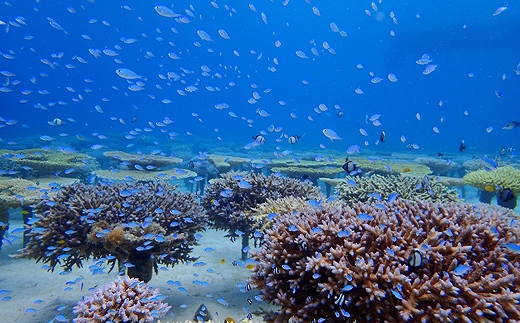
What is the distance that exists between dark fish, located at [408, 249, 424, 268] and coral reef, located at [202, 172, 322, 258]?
13.2 ft

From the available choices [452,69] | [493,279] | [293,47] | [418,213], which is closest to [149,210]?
[418,213]

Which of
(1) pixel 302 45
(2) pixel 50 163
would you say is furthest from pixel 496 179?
(1) pixel 302 45

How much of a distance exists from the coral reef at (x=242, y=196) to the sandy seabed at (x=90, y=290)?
112 cm

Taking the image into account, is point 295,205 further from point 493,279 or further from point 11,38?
point 11,38

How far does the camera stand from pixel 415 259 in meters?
2.97

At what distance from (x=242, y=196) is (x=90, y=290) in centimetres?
392

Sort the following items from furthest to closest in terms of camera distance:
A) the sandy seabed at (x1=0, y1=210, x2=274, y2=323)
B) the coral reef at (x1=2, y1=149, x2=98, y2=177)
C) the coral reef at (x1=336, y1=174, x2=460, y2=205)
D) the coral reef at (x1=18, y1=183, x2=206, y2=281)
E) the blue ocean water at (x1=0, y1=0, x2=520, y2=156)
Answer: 1. the blue ocean water at (x1=0, y1=0, x2=520, y2=156)
2. the coral reef at (x1=2, y1=149, x2=98, y2=177)
3. the coral reef at (x1=336, y1=174, x2=460, y2=205)
4. the sandy seabed at (x1=0, y1=210, x2=274, y2=323)
5. the coral reef at (x1=18, y1=183, x2=206, y2=281)

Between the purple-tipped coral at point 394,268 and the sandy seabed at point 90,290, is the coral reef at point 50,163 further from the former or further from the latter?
the purple-tipped coral at point 394,268

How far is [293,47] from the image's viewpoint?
172 meters

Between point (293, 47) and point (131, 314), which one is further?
point (293, 47)

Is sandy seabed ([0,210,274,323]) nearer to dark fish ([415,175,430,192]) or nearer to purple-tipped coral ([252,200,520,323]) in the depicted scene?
purple-tipped coral ([252,200,520,323])

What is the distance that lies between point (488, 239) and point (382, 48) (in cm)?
16187

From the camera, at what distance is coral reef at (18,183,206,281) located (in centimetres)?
514

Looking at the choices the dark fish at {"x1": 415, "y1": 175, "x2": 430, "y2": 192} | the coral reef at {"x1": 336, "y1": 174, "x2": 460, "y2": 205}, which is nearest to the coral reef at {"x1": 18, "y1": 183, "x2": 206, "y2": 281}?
the coral reef at {"x1": 336, "y1": 174, "x2": 460, "y2": 205}
